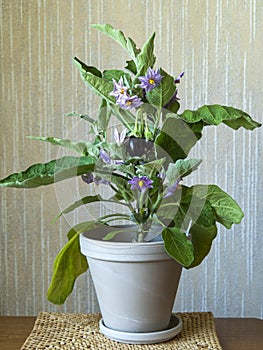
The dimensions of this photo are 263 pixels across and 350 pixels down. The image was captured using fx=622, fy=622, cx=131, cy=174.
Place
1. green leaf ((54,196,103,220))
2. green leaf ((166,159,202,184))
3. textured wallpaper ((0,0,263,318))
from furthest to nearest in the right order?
Answer: 1. textured wallpaper ((0,0,263,318))
2. green leaf ((54,196,103,220))
3. green leaf ((166,159,202,184))

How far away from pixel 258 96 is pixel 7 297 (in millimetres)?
702

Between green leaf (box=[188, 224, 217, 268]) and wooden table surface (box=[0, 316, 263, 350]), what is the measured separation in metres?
0.17

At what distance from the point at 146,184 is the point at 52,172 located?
0.50ft

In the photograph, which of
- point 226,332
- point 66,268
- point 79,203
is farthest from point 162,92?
point 226,332

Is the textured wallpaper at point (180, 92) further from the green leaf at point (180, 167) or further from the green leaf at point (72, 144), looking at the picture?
the green leaf at point (180, 167)

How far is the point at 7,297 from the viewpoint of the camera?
138cm

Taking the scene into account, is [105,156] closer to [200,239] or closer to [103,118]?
[103,118]

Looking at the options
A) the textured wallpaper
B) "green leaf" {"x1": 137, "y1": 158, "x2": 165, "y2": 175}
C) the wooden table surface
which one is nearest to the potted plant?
"green leaf" {"x1": 137, "y1": 158, "x2": 165, "y2": 175}

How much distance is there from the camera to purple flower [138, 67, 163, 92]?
95 centimetres

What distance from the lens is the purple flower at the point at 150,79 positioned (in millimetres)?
947

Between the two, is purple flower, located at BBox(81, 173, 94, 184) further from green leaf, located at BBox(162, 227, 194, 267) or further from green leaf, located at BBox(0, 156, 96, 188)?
green leaf, located at BBox(162, 227, 194, 267)

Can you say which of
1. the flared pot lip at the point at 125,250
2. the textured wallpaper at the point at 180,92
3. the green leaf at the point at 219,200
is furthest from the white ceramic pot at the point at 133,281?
the textured wallpaper at the point at 180,92

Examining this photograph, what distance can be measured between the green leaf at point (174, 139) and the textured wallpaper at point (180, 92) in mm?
357

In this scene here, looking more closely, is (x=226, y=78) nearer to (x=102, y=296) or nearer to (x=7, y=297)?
(x=102, y=296)
